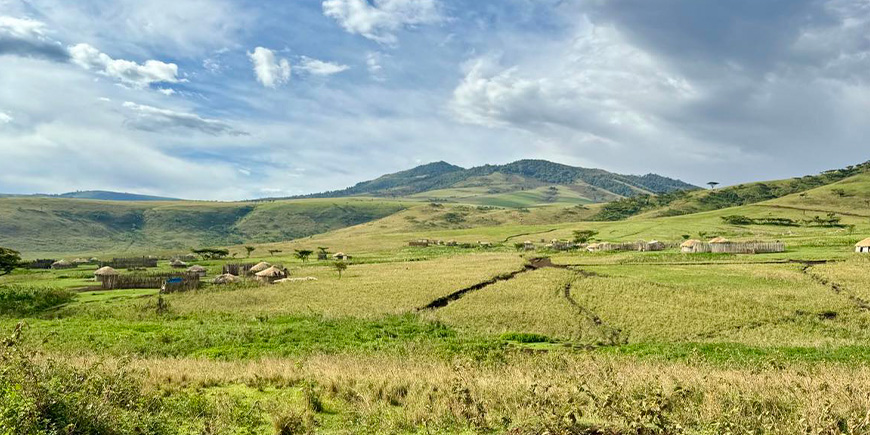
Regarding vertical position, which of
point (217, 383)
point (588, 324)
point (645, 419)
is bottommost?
point (588, 324)

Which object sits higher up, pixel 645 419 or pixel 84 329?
pixel 645 419

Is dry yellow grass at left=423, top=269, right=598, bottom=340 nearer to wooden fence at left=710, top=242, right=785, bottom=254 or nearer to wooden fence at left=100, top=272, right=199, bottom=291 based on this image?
wooden fence at left=100, top=272, right=199, bottom=291

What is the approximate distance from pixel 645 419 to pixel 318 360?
1278cm

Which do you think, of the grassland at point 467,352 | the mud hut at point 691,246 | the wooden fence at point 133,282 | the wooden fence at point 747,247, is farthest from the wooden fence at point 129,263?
the wooden fence at point 747,247

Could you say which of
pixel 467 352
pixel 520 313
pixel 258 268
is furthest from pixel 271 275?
pixel 467 352

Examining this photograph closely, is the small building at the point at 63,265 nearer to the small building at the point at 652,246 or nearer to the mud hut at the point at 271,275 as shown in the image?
the mud hut at the point at 271,275

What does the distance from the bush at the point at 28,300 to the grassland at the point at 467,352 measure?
21 cm

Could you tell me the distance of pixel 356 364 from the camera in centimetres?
1683

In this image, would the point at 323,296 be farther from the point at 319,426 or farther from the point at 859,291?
the point at 859,291

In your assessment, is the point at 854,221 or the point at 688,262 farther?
the point at 854,221

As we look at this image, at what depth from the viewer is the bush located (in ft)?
124

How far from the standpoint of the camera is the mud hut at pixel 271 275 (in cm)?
5967

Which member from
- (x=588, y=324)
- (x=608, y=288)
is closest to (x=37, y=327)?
(x=588, y=324)

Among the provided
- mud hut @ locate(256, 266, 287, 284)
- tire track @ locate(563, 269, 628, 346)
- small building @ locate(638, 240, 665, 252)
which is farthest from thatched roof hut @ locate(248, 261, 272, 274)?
small building @ locate(638, 240, 665, 252)
